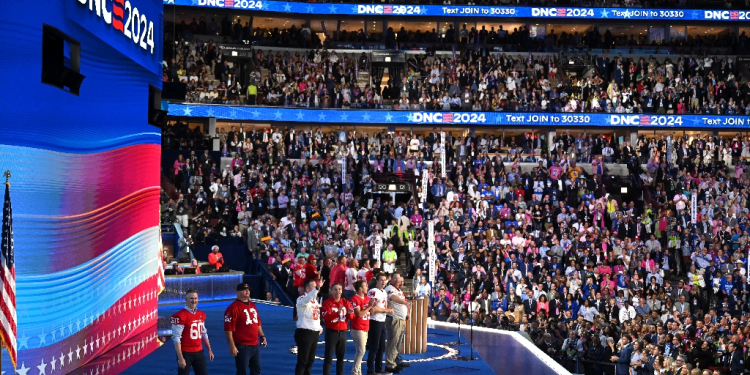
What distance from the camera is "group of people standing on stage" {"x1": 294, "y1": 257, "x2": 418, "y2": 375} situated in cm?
1158

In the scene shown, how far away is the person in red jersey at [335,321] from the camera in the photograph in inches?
467

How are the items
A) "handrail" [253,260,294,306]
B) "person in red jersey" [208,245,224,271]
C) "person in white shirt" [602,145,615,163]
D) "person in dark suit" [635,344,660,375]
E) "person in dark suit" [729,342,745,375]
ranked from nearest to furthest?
"person in dark suit" [635,344,660,375], "person in dark suit" [729,342,745,375], "handrail" [253,260,294,306], "person in red jersey" [208,245,224,271], "person in white shirt" [602,145,615,163]

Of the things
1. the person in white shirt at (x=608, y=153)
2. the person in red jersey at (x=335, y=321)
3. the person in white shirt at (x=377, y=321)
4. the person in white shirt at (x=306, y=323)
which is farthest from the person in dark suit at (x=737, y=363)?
the person in white shirt at (x=608, y=153)

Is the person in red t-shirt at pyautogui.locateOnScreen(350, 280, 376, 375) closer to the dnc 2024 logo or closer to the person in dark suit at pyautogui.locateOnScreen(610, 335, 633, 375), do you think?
the dnc 2024 logo

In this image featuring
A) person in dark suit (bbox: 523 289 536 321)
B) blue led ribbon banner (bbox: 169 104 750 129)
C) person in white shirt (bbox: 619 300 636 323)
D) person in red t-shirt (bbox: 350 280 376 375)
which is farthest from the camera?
blue led ribbon banner (bbox: 169 104 750 129)

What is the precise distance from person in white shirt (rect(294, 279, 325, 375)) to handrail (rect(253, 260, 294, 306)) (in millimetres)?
11363

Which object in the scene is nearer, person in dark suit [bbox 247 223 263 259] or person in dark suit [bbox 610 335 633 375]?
person in dark suit [bbox 610 335 633 375]

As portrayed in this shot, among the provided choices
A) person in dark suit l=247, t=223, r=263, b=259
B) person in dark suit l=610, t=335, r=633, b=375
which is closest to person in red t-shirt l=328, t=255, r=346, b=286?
person in dark suit l=610, t=335, r=633, b=375

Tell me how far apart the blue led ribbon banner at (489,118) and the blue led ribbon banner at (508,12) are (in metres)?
6.88

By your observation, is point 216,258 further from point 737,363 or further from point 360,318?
point 737,363

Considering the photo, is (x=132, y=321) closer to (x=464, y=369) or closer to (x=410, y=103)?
(x=464, y=369)

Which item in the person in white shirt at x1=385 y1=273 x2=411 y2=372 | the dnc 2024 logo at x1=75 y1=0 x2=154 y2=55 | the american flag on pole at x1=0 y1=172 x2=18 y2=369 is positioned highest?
the dnc 2024 logo at x1=75 y1=0 x2=154 y2=55

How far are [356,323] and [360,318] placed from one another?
10 centimetres

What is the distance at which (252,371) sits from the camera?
11.4 metres
